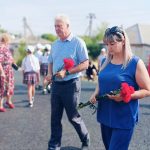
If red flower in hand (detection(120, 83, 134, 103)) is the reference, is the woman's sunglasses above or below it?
above

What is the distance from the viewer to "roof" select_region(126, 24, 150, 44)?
36719 millimetres

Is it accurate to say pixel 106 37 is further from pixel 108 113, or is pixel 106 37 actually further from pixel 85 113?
pixel 85 113

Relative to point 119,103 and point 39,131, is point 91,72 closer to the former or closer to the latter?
point 39,131

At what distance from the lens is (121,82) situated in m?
3.64

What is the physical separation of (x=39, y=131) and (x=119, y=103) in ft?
11.1

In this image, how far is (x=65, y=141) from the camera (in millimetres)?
6113

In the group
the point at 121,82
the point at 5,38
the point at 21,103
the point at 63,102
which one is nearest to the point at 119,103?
the point at 121,82

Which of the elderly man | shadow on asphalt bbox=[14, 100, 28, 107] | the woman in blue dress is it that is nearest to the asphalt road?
shadow on asphalt bbox=[14, 100, 28, 107]

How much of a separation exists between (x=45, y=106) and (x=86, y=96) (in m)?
2.50

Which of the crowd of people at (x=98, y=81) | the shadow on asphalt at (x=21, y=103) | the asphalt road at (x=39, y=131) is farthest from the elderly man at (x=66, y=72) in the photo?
the shadow on asphalt at (x=21, y=103)

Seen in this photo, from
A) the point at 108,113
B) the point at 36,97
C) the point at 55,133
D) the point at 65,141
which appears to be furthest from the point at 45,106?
the point at 108,113

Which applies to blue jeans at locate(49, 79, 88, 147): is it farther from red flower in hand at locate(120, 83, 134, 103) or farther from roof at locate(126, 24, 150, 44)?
roof at locate(126, 24, 150, 44)

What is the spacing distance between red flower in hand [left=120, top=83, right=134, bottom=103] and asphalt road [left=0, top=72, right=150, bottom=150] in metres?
2.37

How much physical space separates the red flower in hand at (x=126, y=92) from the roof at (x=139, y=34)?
110 feet
